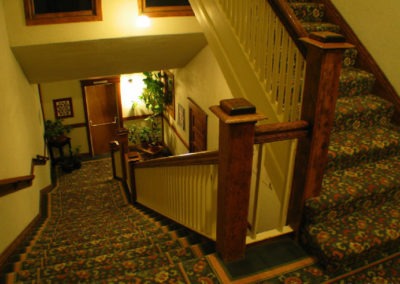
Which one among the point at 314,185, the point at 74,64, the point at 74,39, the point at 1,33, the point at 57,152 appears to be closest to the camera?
the point at 314,185

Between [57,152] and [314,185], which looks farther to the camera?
[57,152]

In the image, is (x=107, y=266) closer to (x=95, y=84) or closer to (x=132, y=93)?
(x=95, y=84)

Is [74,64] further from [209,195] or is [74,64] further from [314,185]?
[314,185]

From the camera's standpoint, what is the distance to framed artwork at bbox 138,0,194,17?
15.0 ft

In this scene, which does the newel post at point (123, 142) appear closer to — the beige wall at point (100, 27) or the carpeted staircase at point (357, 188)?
the beige wall at point (100, 27)

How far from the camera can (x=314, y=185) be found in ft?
7.16

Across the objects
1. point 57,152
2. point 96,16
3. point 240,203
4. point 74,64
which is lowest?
point 57,152

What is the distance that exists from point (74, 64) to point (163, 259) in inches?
154

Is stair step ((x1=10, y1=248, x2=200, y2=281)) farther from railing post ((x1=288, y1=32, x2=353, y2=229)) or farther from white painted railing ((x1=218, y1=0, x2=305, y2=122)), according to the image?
white painted railing ((x1=218, y1=0, x2=305, y2=122))

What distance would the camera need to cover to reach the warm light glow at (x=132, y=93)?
8.49 m

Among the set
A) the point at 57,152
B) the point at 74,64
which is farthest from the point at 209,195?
the point at 57,152

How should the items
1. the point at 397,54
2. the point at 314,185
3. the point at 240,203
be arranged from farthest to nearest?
the point at 397,54 → the point at 314,185 → the point at 240,203

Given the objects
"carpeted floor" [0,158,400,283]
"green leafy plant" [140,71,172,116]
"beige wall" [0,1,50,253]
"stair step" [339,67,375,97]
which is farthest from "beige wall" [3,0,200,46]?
"green leafy plant" [140,71,172,116]

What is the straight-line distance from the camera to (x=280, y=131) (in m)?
1.97
